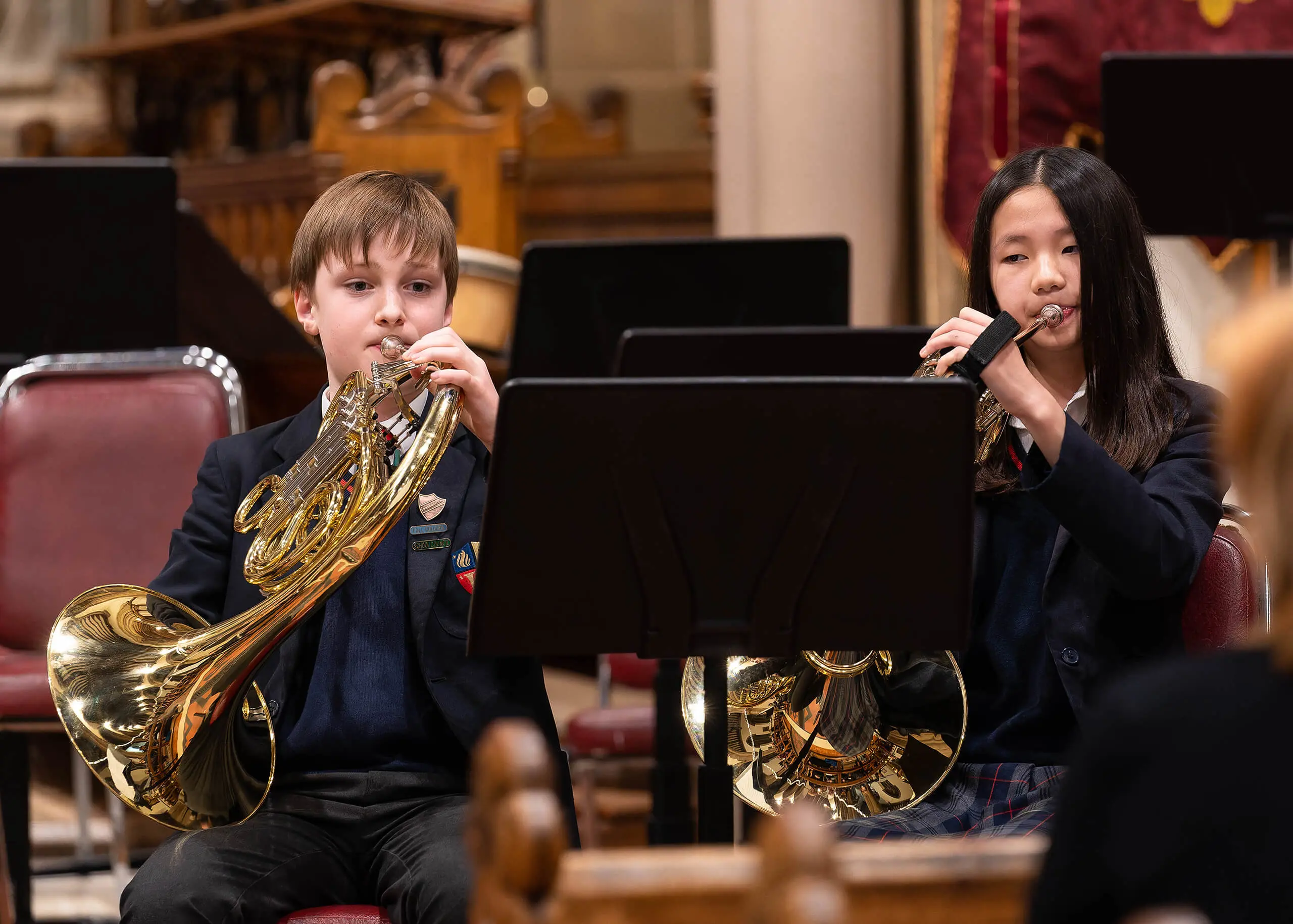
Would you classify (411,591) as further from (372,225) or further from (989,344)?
(989,344)

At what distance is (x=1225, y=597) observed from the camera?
78.8 inches

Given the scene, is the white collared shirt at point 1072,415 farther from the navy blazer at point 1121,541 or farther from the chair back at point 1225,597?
the chair back at point 1225,597

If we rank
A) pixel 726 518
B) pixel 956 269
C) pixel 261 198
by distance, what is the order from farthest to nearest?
Answer: pixel 261 198 → pixel 956 269 → pixel 726 518

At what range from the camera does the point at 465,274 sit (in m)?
3.87

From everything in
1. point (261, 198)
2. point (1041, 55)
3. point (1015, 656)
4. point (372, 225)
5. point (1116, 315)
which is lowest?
point (1015, 656)

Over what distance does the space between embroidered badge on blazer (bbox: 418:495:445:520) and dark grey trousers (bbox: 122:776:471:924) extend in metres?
0.38

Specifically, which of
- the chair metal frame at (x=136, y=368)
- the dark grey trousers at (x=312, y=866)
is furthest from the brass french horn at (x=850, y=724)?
the chair metal frame at (x=136, y=368)

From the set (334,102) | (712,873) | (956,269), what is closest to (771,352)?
(712,873)

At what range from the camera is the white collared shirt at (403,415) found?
212 centimetres

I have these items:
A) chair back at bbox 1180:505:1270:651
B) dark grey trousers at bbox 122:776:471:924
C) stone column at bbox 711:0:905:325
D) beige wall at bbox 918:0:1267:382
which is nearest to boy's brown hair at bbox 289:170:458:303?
dark grey trousers at bbox 122:776:471:924

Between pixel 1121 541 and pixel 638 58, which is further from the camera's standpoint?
pixel 638 58

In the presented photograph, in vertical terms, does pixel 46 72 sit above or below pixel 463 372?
above

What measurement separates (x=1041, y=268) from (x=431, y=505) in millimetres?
866

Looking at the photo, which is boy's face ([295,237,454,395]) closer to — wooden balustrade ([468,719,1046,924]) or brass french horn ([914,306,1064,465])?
brass french horn ([914,306,1064,465])
